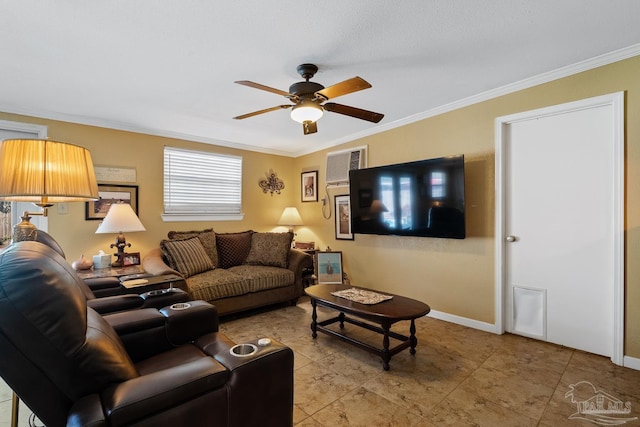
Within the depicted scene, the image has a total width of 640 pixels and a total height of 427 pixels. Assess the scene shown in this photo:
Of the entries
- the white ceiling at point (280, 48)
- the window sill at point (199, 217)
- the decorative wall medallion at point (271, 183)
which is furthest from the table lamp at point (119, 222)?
the decorative wall medallion at point (271, 183)

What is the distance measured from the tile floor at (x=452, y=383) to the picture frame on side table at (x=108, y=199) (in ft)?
6.47

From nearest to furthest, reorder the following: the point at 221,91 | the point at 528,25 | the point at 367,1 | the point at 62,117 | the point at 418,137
Answer: the point at 367,1
the point at 528,25
the point at 221,91
the point at 62,117
the point at 418,137

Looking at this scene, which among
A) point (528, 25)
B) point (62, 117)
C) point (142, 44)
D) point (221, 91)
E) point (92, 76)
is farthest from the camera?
point (62, 117)

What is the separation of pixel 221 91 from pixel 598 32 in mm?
2967

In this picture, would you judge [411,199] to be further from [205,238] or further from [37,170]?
[37,170]

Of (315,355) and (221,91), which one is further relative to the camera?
(221,91)

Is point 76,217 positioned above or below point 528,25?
below

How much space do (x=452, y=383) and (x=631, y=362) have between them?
4.69 feet

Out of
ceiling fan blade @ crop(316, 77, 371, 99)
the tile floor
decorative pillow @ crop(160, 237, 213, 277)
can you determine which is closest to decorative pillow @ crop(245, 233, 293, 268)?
decorative pillow @ crop(160, 237, 213, 277)

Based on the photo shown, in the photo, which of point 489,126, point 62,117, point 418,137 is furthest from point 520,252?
point 62,117

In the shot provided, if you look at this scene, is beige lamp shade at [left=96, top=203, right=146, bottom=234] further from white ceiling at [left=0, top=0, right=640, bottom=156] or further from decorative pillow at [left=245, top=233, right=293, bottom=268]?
decorative pillow at [left=245, top=233, right=293, bottom=268]

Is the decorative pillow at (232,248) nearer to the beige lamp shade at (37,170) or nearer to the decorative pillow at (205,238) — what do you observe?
the decorative pillow at (205,238)

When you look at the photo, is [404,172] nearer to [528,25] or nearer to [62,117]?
[528,25]

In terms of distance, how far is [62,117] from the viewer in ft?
11.3
